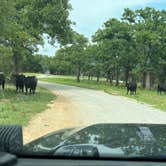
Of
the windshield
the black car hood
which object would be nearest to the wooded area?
the windshield

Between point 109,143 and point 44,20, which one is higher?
point 44,20

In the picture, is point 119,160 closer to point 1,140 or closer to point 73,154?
point 73,154

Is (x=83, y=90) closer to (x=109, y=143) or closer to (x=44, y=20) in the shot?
(x=44, y=20)

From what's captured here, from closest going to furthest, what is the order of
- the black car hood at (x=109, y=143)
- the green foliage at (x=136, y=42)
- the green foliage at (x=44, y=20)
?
the black car hood at (x=109, y=143), the green foliage at (x=44, y=20), the green foliage at (x=136, y=42)

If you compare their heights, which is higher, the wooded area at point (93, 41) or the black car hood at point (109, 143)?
the wooded area at point (93, 41)

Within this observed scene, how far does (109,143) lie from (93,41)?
6946 centimetres

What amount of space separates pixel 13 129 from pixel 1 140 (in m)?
0.50

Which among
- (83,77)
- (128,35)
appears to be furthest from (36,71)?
(128,35)

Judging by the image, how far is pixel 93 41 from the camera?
237 ft

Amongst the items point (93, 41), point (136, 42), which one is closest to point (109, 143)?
point (136, 42)

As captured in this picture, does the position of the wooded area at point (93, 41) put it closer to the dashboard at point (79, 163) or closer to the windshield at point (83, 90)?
the windshield at point (83, 90)

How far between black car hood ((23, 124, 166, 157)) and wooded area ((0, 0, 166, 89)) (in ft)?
83.0

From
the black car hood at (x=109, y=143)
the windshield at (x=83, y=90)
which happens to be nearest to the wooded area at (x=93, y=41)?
the windshield at (x=83, y=90)

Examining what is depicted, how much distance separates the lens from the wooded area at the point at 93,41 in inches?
1472
